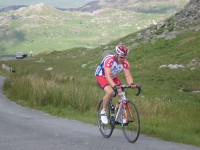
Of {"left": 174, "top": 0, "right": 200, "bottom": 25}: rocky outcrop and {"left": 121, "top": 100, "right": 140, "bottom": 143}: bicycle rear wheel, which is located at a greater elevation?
{"left": 121, "top": 100, "right": 140, "bottom": 143}: bicycle rear wheel

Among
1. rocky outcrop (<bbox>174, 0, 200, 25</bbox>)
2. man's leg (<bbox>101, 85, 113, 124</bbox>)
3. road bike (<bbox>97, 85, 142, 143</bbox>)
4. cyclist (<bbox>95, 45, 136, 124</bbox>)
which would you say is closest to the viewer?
road bike (<bbox>97, 85, 142, 143</bbox>)

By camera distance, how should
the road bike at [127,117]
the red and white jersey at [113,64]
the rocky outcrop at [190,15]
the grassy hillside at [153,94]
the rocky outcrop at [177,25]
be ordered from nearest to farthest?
1. the road bike at [127,117]
2. the red and white jersey at [113,64]
3. the grassy hillside at [153,94]
4. the rocky outcrop at [177,25]
5. the rocky outcrop at [190,15]

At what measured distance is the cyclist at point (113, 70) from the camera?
10.9m

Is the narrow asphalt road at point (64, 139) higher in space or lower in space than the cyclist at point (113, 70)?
lower

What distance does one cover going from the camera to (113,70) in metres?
11.3

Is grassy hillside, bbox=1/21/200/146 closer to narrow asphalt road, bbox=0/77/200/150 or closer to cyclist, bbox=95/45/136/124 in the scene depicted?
narrow asphalt road, bbox=0/77/200/150

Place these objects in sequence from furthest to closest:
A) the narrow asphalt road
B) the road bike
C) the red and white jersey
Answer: the red and white jersey
the road bike
the narrow asphalt road

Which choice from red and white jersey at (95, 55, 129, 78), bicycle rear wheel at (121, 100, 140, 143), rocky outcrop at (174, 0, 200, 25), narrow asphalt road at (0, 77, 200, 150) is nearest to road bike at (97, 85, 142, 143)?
bicycle rear wheel at (121, 100, 140, 143)

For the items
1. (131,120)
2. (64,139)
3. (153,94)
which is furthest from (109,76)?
Answer: (153,94)

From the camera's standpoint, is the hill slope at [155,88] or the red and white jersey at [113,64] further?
the hill slope at [155,88]

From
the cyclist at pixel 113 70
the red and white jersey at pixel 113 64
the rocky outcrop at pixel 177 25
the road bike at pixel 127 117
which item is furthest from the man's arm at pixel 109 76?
the rocky outcrop at pixel 177 25

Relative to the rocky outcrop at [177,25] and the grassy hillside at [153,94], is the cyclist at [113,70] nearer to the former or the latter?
the grassy hillside at [153,94]

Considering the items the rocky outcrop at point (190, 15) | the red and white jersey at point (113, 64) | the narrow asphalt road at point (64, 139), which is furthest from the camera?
the rocky outcrop at point (190, 15)

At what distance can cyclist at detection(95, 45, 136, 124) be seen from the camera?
430 inches
